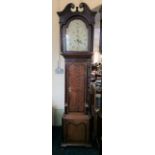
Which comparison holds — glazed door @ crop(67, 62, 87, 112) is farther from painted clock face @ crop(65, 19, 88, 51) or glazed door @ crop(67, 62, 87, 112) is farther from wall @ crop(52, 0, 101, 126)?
wall @ crop(52, 0, 101, 126)

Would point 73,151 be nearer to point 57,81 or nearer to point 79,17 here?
point 57,81

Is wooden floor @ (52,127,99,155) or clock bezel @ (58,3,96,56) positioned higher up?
clock bezel @ (58,3,96,56)

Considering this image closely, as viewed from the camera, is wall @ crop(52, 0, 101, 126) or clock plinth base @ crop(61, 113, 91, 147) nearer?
clock plinth base @ crop(61, 113, 91, 147)

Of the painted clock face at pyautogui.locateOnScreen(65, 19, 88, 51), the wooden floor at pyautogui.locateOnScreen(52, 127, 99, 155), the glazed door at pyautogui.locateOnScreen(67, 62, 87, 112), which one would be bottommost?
the wooden floor at pyautogui.locateOnScreen(52, 127, 99, 155)

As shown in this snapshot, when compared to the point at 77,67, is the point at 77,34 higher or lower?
higher

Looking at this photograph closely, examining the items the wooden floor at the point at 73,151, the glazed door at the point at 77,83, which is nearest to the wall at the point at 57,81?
the wooden floor at the point at 73,151

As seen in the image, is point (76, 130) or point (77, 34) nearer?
point (77, 34)

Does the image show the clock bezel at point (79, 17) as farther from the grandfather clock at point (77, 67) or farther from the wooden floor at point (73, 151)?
the wooden floor at point (73, 151)

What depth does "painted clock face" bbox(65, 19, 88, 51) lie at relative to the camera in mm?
2719

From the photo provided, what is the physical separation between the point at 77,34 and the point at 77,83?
63 centimetres

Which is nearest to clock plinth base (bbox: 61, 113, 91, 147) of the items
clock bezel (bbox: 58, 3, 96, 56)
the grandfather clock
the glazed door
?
the grandfather clock

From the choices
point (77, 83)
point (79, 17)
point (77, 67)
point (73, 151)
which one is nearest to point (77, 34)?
point (79, 17)

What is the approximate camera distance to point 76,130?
9.33 ft
